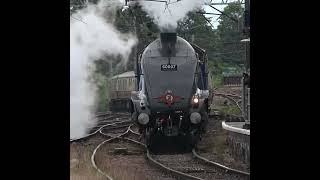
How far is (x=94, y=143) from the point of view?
1351cm

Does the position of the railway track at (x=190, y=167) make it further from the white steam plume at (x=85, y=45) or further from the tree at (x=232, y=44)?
the tree at (x=232, y=44)

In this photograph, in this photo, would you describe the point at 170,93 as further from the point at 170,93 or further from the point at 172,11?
the point at 172,11

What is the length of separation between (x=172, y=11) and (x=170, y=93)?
2151 mm

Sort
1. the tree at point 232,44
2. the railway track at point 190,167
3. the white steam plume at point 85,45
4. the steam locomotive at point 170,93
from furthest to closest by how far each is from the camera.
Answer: the tree at point 232,44
the white steam plume at point 85,45
the steam locomotive at point 170,93
the railway track at point 190,167

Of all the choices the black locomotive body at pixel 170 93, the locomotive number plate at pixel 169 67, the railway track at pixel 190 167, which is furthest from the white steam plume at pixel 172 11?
the railway track at pixel 190 167

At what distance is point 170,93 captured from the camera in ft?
33.6

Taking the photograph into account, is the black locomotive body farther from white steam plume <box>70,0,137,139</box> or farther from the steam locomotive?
white steam plume <box>70,0,137,139</box>

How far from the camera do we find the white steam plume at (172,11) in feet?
36.7

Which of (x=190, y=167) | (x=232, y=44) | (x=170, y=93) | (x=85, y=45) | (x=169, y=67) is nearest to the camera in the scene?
(x=190, y=167)

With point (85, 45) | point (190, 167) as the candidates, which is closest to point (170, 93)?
point (190, 167)
